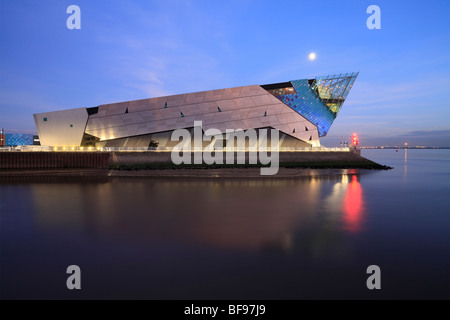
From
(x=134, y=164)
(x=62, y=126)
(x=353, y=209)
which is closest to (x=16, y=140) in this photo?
(x=62, y=126)

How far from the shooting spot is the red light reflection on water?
11.0m

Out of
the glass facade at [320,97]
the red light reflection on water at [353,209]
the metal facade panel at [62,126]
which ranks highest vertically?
the glass facade at [320,97]

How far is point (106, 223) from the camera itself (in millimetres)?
11141

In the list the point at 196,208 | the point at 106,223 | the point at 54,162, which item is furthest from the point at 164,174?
the point at 106,223

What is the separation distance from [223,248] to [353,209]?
8961 millimetres

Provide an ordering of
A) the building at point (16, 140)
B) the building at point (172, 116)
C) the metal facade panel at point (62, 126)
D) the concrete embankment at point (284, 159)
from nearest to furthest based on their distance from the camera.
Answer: the concrete embankment at point (284, 159) < the metal facade panel at point (62, 126) < the building at point (172, 116) < the building at point (16, 140)

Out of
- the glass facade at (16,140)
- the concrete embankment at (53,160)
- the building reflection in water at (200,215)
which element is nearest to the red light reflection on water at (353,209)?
the building reflection in water at (200,215)

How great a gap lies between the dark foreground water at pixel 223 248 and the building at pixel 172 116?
2663 cm

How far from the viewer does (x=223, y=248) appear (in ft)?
26.9

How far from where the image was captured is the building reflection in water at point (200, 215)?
30.5 ft

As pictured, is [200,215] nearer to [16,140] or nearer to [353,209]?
[353,209]

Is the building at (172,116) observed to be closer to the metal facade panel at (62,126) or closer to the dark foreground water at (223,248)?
the metal facade panel at (62,126)
